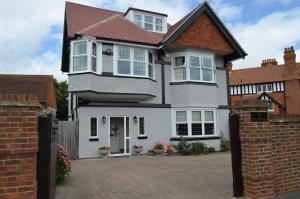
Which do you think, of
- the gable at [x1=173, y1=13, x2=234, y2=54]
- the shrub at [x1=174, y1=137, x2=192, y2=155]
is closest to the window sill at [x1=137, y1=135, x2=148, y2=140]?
the shrub at [x1=174, y1=137, x2=192, y2=155]

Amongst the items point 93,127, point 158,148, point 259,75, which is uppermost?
point 259,75

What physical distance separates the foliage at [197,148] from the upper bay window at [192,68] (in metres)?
4.19

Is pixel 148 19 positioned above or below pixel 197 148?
above

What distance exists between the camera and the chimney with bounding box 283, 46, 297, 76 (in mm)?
37156

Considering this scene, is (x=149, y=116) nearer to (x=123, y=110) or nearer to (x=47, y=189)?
(x=123, y=110)

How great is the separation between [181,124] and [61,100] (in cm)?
2356

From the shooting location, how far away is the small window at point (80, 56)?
15.1 m

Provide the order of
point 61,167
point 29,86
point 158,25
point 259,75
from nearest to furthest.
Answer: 1. point 61,167
2. point 158,25
3. point 29,86
4. point 259,75

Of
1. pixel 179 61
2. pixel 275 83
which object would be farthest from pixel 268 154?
pixel 275 83

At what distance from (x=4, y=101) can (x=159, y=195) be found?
4337 mm

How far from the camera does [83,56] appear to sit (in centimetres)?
1509

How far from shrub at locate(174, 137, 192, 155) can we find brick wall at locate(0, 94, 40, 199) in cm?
1306

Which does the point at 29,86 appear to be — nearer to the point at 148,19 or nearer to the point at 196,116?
the point at 148,19

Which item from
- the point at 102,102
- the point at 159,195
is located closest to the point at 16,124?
the point at 159,195
